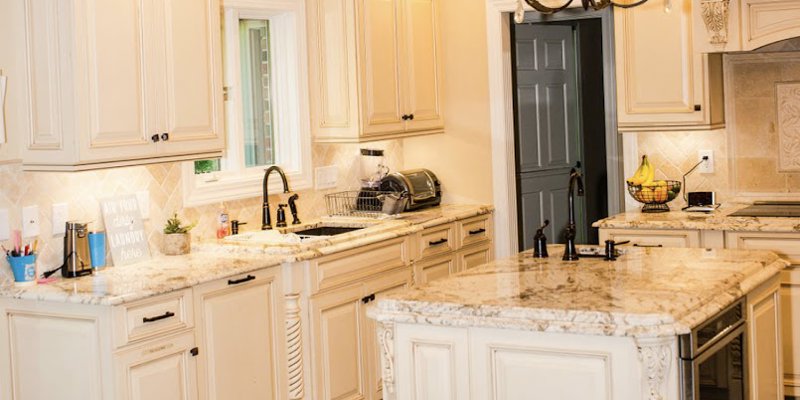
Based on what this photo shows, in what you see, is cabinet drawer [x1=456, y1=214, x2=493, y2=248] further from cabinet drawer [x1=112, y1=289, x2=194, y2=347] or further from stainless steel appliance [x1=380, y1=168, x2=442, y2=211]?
cabinet drawer [x1=112, y1=289, x2=194, y2=347]

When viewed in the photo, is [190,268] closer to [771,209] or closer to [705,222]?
[705,222]

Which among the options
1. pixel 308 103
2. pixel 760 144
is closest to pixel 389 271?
pixel 308 103

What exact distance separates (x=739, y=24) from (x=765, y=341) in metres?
1.96

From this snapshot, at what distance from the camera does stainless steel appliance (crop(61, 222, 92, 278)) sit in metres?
4.29

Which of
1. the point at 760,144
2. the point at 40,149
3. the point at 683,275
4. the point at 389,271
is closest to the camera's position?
the point at 683,275

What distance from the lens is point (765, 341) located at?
3955mm

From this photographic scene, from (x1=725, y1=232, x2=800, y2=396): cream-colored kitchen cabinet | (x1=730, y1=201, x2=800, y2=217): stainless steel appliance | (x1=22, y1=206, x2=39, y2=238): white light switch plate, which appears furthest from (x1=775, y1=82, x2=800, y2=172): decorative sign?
(x1=22, y1=206, x2=39, y2=238): white light switch plate

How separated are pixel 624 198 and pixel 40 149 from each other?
135 inches

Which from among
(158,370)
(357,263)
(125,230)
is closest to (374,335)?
(357,263)

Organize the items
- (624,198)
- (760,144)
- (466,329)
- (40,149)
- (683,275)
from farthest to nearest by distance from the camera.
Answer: (624,198) < (760,144) < (40,149) < (683,275) < (466,329)

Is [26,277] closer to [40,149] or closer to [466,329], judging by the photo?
[40,149]

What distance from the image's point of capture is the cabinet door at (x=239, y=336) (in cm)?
430

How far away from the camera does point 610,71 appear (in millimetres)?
6656

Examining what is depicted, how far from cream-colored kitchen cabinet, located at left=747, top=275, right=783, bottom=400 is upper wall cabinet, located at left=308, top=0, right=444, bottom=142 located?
2.34m
